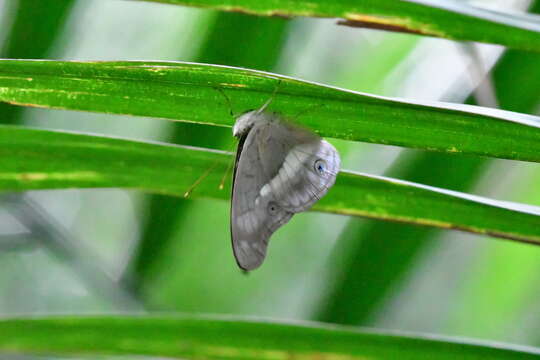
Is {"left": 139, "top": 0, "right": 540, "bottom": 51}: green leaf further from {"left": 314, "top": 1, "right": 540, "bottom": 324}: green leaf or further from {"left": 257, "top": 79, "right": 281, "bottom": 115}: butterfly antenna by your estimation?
{"left": 314, "top": 1, "right": 540, "bottom": 324}: green leaf

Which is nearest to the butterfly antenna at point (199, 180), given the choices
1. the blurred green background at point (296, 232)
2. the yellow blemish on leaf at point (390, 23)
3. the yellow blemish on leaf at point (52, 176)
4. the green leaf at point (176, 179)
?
the green leaf at point (176, 179)

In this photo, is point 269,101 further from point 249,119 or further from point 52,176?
point 52,176

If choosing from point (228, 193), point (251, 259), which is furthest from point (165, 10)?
point (251, 259)

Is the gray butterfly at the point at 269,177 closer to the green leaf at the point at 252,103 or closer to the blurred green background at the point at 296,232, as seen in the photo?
the green leaf at the point at 252,103

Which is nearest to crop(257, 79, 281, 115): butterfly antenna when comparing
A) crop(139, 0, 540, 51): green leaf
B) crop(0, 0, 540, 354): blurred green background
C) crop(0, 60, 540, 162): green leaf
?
crop(0, 60, 540, 162): green leaf

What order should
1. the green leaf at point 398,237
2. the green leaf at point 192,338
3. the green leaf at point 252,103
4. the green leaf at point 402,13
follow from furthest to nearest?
1. the green leaf at point 398,237
2. the green leaf at point 192,338
3. the green leaf at point 402,13
4. the green leaf at point 252,103
